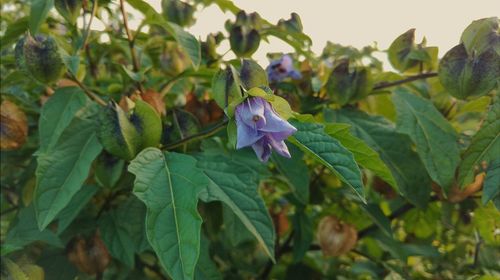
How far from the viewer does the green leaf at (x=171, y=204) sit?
0.65 meters

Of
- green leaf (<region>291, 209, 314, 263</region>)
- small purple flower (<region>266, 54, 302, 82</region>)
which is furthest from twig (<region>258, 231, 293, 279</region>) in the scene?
small purple flower (<region>266, 54, 302, 82</region>)

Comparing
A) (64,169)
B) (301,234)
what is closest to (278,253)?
(301,234)

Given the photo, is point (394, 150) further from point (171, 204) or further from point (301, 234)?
point (171, 204)

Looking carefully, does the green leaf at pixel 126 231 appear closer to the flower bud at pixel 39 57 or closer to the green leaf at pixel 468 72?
the flower bud at pixel 39 57

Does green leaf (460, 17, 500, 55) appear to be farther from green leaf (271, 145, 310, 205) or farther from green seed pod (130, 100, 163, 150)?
green seed pod (130, 100, 163, 150)

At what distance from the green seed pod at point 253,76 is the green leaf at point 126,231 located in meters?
0.38

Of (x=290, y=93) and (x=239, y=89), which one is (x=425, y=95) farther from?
(x=239, y=89)

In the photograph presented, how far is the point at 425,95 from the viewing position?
3.95ft

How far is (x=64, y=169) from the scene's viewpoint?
86cm

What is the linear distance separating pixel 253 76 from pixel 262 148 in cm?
11

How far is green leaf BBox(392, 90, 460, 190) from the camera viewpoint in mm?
925

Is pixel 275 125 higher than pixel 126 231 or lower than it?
higher

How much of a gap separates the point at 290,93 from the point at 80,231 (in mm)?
494

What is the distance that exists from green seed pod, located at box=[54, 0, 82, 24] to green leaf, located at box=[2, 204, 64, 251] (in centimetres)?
33
